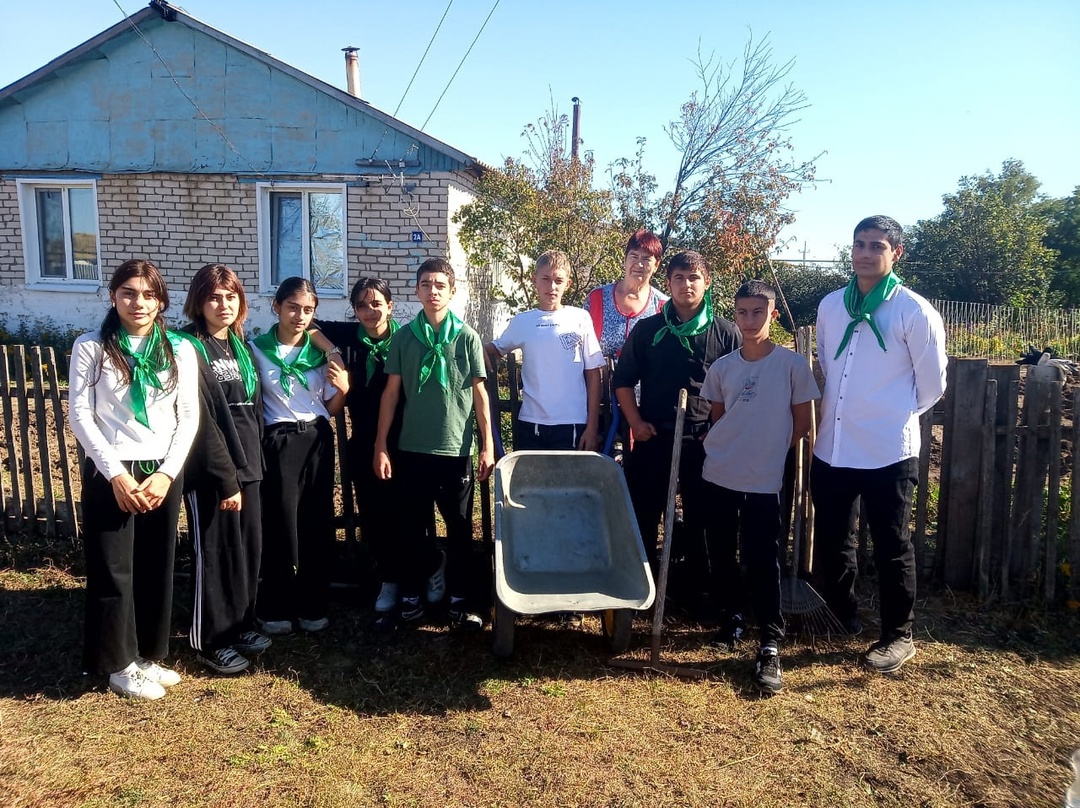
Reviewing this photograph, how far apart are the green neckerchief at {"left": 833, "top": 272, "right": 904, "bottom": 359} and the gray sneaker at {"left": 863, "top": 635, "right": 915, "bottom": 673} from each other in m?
1.39

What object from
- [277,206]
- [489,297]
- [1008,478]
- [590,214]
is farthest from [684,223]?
[1008,478]

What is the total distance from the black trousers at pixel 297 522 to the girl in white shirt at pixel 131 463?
1.54ft

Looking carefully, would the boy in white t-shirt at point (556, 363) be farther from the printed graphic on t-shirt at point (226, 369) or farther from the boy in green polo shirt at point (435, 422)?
the printed graphic on t-shirt at point (226, 369)

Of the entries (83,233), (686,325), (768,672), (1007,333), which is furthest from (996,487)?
(1007,333)

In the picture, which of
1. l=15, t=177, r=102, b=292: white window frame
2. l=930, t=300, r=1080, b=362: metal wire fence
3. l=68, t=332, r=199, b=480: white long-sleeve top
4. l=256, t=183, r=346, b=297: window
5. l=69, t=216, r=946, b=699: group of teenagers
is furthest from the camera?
l=930, t=300, r=1080, b=362: metal wire fence

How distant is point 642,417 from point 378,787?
2.09 m

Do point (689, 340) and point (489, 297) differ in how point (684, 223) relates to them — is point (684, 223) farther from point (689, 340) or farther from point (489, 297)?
point (689, 340)

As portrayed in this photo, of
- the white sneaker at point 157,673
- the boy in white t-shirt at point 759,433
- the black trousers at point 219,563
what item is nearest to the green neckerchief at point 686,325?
the boy in white t-shirt at point 759,433

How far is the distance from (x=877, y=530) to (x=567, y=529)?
1525mm

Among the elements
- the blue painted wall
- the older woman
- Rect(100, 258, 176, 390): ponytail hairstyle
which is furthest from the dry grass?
the blue painted wall

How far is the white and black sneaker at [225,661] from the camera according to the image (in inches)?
129

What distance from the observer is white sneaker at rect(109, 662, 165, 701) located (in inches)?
121

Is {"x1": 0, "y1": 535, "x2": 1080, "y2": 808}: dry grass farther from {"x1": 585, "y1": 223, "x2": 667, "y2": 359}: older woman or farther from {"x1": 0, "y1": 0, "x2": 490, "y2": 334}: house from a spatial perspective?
{"x1": 0, "y1": 0, "x2": 490, "y2": 334}: house

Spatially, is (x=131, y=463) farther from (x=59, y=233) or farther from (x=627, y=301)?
(x=59, y=233)
